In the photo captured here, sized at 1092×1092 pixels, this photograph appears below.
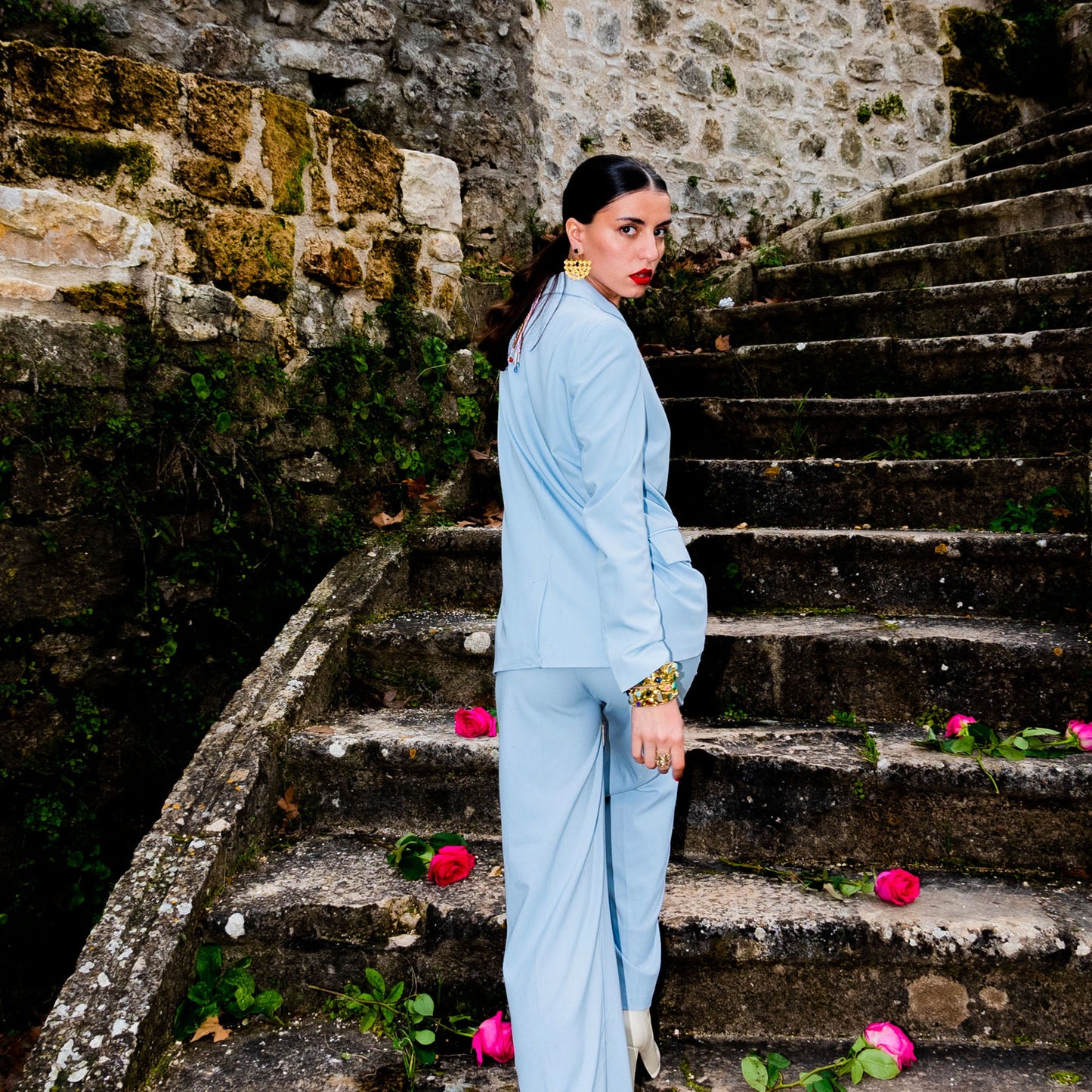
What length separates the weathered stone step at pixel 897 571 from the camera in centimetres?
256

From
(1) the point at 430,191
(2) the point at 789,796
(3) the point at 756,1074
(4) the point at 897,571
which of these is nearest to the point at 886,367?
(4) the point at 897,571

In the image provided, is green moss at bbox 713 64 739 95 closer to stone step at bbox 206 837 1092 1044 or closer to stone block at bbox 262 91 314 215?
stone block at bbox 262 91 314 215

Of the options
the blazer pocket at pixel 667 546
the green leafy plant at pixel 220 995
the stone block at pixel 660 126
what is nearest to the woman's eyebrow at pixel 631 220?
the blazer pocket at pixel 667 546

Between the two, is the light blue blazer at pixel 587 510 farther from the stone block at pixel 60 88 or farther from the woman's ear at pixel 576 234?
the stone block at pixel 60 88

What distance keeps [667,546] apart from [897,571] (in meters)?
1.43

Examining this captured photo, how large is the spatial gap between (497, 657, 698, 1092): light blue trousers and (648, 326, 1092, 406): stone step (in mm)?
2397

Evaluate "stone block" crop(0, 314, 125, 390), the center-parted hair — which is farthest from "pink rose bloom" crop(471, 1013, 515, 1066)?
"stone block" crop(0, 314, 125, 390)

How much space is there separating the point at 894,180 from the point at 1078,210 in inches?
75.3

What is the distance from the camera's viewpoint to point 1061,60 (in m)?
5.78

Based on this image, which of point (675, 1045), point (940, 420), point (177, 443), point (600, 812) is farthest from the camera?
point (940, 420)

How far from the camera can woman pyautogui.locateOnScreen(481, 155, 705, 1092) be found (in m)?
1.47

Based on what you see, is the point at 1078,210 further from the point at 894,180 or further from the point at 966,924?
the point at 966,924

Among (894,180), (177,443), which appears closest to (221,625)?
(177,443)

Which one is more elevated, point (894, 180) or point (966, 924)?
point (894, 180)
